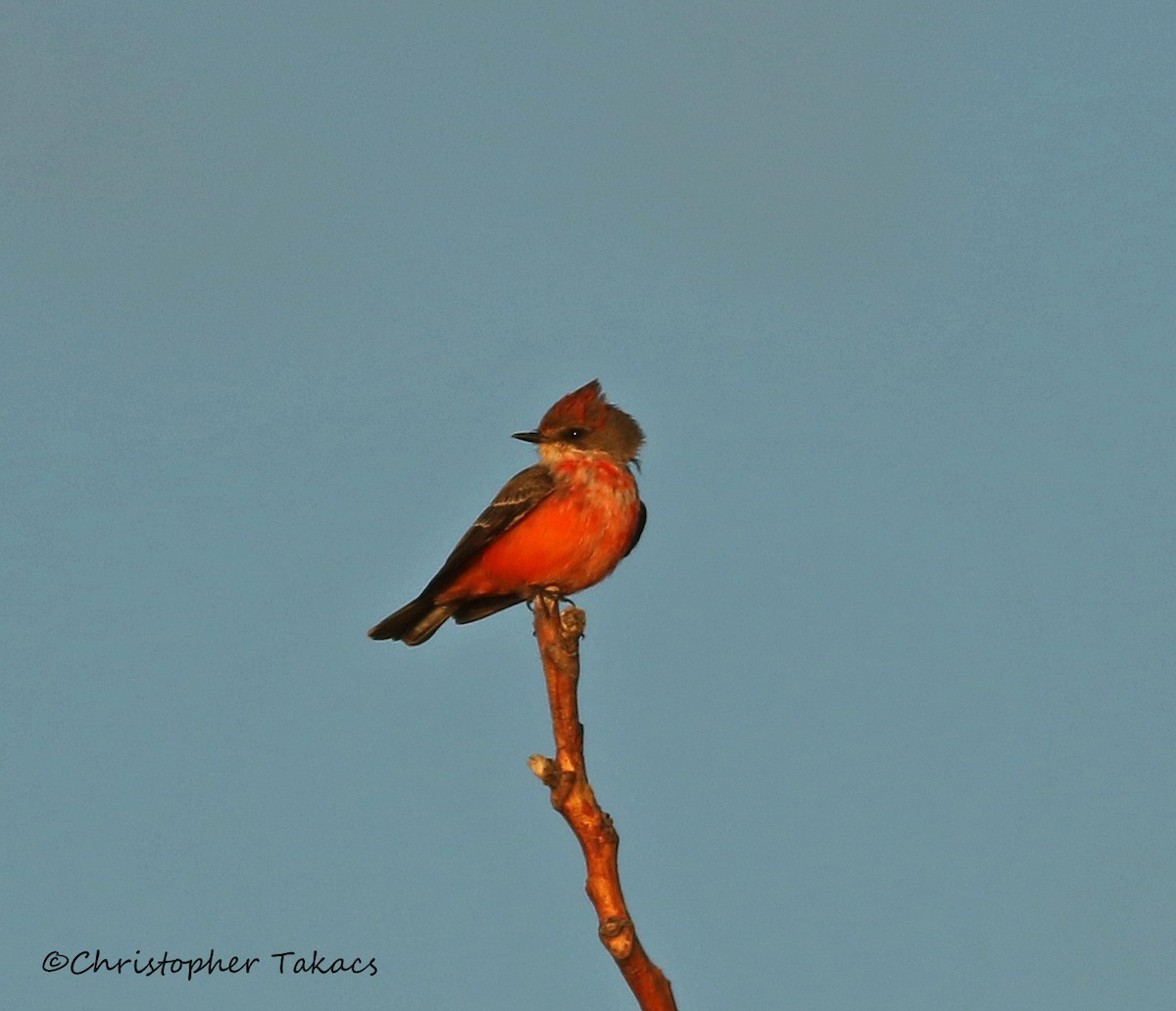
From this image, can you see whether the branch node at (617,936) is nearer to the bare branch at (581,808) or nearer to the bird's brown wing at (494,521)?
the bare branch at (581,808)

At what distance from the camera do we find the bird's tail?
1350 centimetres

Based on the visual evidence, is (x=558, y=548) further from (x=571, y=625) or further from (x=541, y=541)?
(x=571, y=625)

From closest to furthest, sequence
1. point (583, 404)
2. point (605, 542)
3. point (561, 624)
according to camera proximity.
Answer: point (561, 624), point (605, 542), point (583, 404)

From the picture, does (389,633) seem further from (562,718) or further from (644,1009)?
(644,1009)

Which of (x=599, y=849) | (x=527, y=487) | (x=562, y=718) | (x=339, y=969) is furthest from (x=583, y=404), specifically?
(x=599, y=849)

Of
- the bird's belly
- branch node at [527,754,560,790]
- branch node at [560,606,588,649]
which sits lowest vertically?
branch node at [527,754,560,790]

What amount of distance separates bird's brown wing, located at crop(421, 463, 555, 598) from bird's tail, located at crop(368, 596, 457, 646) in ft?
0.59

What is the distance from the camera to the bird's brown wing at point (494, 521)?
523 inches

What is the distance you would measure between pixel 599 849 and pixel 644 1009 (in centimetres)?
84

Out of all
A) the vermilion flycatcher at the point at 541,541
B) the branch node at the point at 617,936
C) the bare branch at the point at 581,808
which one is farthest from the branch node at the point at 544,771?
the vermilion flycatcher at the point at 541,541

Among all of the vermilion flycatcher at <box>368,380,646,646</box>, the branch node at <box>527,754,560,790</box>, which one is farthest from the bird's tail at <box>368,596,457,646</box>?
the branch node at <box>527,754,560,790</box>

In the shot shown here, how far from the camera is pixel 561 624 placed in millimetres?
7824

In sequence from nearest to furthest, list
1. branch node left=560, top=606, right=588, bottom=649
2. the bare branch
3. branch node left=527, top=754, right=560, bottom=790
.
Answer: the bare branch → branch node left=527, top=754, right=560, bottom=790 → branch node left=560, top=606, right=588, bottom=649

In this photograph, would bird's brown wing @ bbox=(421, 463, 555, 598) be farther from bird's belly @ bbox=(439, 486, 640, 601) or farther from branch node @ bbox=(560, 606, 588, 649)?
branch node @ bbox=(560, 606, 588, 649)
